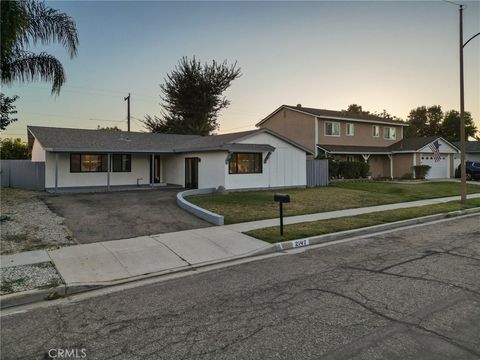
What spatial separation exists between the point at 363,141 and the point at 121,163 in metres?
23.9

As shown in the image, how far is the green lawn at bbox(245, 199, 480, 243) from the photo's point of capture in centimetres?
1038

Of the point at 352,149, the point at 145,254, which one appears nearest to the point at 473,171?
the point at 352,149

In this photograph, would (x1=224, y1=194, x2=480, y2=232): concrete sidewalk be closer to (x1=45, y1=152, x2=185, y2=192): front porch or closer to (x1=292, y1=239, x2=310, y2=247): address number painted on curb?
(x1=292, y1=239, x2=310, y2=247): address number painted on curb

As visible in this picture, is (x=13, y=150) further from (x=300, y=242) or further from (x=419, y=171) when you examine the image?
(x=419, y=171)

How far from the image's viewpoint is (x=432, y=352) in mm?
3822

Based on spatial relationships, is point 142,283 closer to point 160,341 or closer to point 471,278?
point 160,341

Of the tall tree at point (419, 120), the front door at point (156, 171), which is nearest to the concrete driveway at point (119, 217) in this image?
the front door at point (156, 171)

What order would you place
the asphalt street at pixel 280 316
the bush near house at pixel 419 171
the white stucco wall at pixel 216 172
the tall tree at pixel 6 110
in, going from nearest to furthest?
the asphalt street at pixel 280 316 → the tall tree at pixel 6 110 → the white stucco wall at pixel 216 172 → the bush near house at pixel 419 171

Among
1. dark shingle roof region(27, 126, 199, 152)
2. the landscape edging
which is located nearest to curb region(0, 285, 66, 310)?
the landscape edging

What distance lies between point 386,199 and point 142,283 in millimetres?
15438

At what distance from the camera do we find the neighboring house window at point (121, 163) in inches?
967

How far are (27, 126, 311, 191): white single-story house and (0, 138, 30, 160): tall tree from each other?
1319 centimetres

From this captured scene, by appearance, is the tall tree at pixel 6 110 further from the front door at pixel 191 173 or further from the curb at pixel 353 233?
the curb at pixel 353 233

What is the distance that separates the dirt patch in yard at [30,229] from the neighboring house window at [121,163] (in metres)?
9.71
